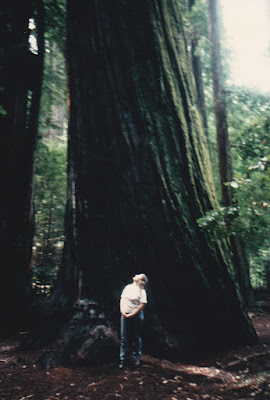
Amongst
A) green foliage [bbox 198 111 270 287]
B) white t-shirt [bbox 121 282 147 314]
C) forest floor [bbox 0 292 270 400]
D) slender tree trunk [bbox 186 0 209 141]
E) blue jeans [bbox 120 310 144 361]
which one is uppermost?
slender tree trunk [bbox 186 0 209 141]

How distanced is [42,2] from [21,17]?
68 centimetres

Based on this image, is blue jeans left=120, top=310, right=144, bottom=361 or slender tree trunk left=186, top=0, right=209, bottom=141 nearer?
blue jeans left=120, top=310, right=144, bottom=361

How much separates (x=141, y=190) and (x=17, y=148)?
3.78 m

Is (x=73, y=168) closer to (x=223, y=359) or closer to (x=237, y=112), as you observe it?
(x=223, y=359)

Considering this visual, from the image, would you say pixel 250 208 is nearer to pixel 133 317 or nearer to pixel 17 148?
pixel 133 317

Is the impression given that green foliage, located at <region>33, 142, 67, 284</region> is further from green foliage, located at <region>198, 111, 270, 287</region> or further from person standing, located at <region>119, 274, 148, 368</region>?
green foliage, located at <region>198, 111, 270, 287</region>

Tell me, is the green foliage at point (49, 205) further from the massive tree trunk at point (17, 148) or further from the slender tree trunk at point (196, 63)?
the slender tree trunk at point (196, 63)

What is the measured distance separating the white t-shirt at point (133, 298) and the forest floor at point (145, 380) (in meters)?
0.85

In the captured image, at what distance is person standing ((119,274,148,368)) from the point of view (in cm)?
475

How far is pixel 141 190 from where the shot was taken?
18.9 feet

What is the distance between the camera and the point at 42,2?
8.05 metres

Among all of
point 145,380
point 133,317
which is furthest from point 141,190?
point 145,380

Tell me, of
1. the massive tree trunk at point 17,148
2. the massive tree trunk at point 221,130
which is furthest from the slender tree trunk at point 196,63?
the massive tree trunk at point 17,148

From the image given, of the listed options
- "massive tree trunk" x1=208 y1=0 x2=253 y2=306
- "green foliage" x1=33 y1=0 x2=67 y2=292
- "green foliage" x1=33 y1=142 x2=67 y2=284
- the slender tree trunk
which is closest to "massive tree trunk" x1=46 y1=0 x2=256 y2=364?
"massive tree trunk" x1=208 y1=0 x2=253 y2=306
